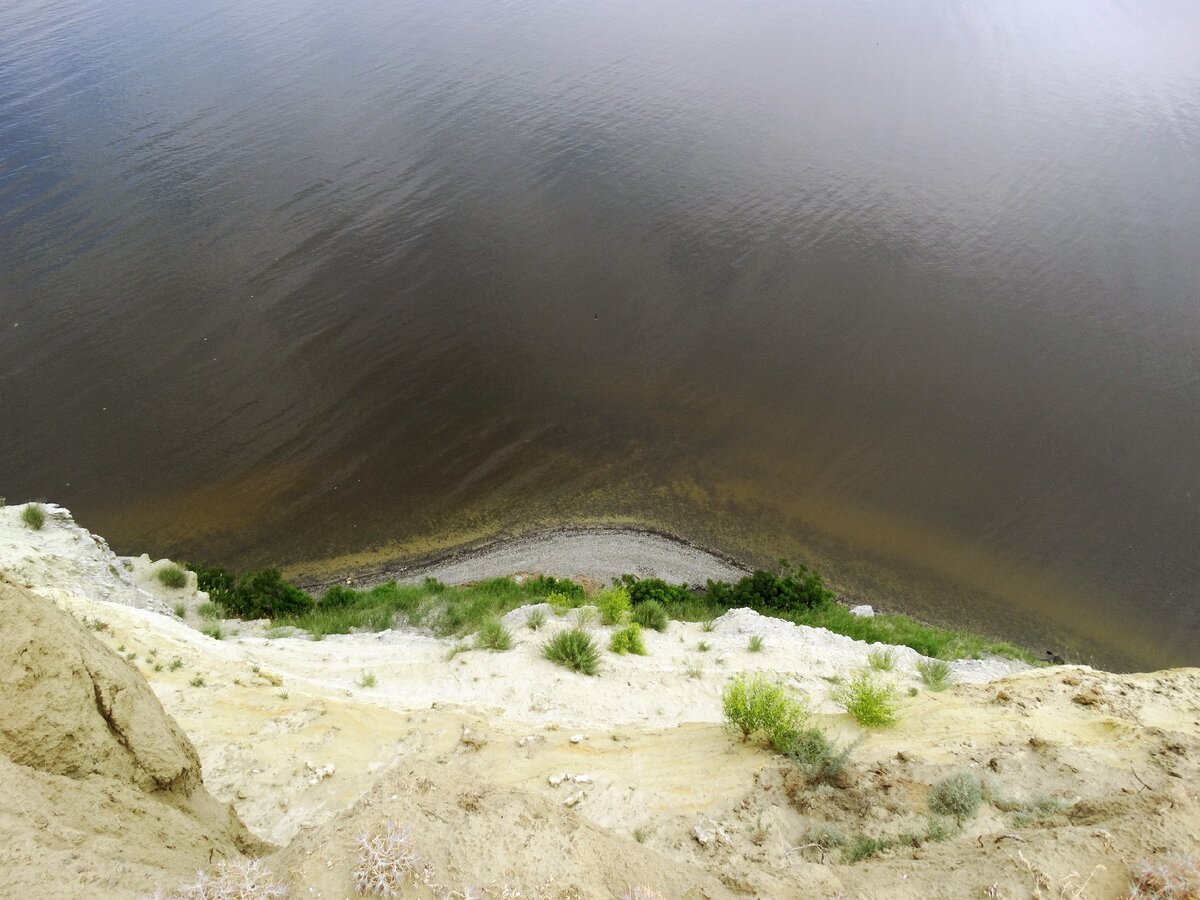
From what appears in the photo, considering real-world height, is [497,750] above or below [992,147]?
below

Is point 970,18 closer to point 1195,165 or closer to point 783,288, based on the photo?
point 1195,165

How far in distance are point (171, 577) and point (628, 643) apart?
10.2 meters

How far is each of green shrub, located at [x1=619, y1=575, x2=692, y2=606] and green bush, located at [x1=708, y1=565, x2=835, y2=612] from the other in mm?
739

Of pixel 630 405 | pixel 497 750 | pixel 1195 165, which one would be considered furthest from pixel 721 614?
pixel 1195 165

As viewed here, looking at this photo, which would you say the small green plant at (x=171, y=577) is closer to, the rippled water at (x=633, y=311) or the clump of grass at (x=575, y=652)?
the rippled water at (x=633, y=311)

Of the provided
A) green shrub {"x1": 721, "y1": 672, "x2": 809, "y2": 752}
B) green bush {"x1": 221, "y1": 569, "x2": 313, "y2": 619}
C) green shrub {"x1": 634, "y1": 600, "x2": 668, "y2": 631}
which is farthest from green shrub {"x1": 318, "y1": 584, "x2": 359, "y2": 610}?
green shrub {"x1": 721, "y1": 672, "x2": 809, "y2": 752}

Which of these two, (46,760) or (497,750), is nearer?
(46,760)

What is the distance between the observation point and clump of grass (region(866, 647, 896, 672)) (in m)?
11.0

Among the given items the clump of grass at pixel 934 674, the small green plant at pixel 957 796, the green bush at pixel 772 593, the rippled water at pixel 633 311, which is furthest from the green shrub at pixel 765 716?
the rippled water at pixel 633 311

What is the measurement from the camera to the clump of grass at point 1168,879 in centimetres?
480

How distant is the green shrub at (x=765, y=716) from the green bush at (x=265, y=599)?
9994 millimetres

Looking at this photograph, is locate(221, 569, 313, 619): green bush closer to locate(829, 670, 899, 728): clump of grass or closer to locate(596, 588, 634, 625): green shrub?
locate(596, 588, 634, 625): green shrub

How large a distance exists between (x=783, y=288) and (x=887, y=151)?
12.5m

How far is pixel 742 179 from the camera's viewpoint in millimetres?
30984
